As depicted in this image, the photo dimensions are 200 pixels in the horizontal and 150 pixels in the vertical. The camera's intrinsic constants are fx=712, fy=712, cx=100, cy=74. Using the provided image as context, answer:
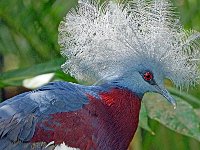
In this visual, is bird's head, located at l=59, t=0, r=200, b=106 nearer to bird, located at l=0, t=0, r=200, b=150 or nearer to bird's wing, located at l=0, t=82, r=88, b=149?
bird, located at l=0, t=0, r=200, b=150

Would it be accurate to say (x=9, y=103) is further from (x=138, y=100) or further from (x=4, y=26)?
(x=4, y=26)

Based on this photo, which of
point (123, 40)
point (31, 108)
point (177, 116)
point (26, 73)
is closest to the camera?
point (31, 108)

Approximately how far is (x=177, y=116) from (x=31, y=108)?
34.8 inches

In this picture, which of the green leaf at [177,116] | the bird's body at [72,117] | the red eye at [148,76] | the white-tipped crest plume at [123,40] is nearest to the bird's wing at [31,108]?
the bird's body at [72,117]

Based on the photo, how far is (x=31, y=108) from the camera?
222 centimetres

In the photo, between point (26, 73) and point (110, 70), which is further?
point (26, 73)

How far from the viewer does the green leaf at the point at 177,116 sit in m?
2.86

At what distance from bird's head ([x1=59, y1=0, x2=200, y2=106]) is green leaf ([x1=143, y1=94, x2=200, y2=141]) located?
1.53ft

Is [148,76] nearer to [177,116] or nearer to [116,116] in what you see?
[116,116]

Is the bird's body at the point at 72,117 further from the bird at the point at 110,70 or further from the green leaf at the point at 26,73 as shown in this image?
the green leaf at the point at 26,73

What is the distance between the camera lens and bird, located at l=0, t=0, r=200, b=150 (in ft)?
7.41

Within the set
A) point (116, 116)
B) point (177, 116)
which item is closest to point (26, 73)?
point (177, 116)

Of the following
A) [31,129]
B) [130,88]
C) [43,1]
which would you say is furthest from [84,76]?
[43,1]

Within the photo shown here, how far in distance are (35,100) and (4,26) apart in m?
1.25
